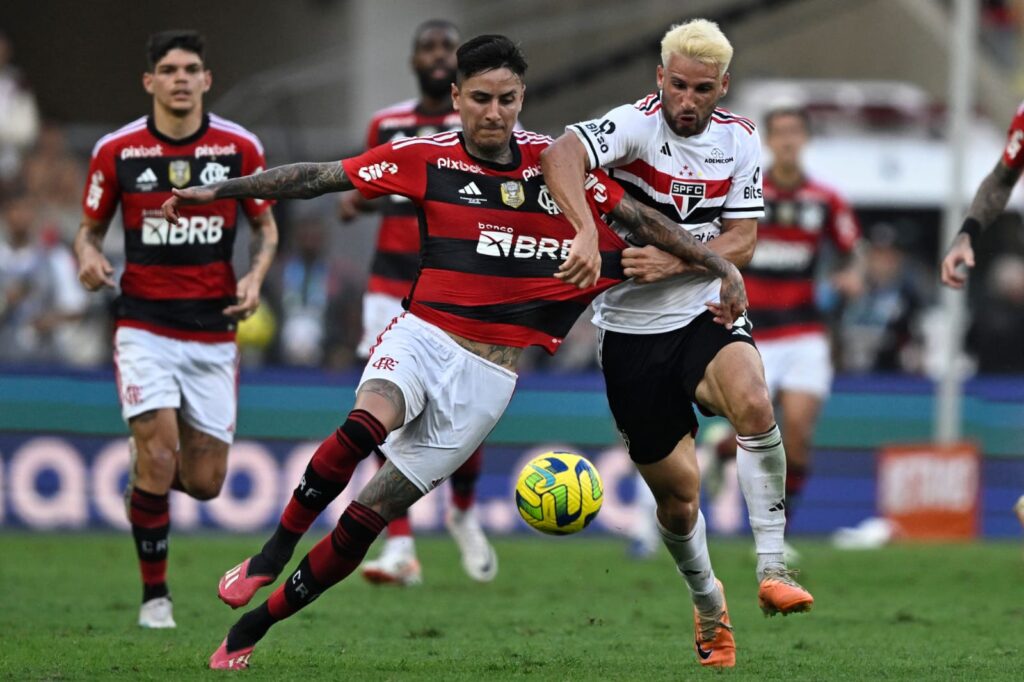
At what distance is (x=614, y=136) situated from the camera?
26.5 feet

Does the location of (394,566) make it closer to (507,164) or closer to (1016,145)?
(507,164)

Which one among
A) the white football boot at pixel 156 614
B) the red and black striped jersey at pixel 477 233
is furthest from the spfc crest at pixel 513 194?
the white football boot at pixel 156 614

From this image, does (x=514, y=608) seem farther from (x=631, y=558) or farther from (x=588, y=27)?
(x=588, y=27)

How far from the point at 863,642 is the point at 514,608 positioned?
2.45m

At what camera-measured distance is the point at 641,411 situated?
827cm

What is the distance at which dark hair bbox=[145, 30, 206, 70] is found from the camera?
9.91m

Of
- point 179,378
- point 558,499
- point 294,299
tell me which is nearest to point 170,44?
point 179,378

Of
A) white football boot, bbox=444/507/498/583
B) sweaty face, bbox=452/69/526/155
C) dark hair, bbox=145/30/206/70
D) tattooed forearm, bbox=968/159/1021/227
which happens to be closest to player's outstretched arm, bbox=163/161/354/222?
Answer: sweaty face, bbox=452/69/526/155

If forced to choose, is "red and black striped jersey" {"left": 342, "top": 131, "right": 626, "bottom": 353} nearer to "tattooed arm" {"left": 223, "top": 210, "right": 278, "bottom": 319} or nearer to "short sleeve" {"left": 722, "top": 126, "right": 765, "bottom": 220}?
"short sleeve" {"left": 722, "top": 126, "right": 765, "bottom": 220}

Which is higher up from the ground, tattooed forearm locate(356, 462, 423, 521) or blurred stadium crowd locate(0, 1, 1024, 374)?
tattooed forearm locate(356, 462, 423, 521)

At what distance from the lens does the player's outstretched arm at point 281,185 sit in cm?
773

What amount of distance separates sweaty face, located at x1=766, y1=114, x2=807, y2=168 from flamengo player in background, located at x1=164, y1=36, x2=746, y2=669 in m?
5.99

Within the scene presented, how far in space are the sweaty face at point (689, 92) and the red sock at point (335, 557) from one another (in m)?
2.28

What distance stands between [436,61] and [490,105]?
4.14 m
